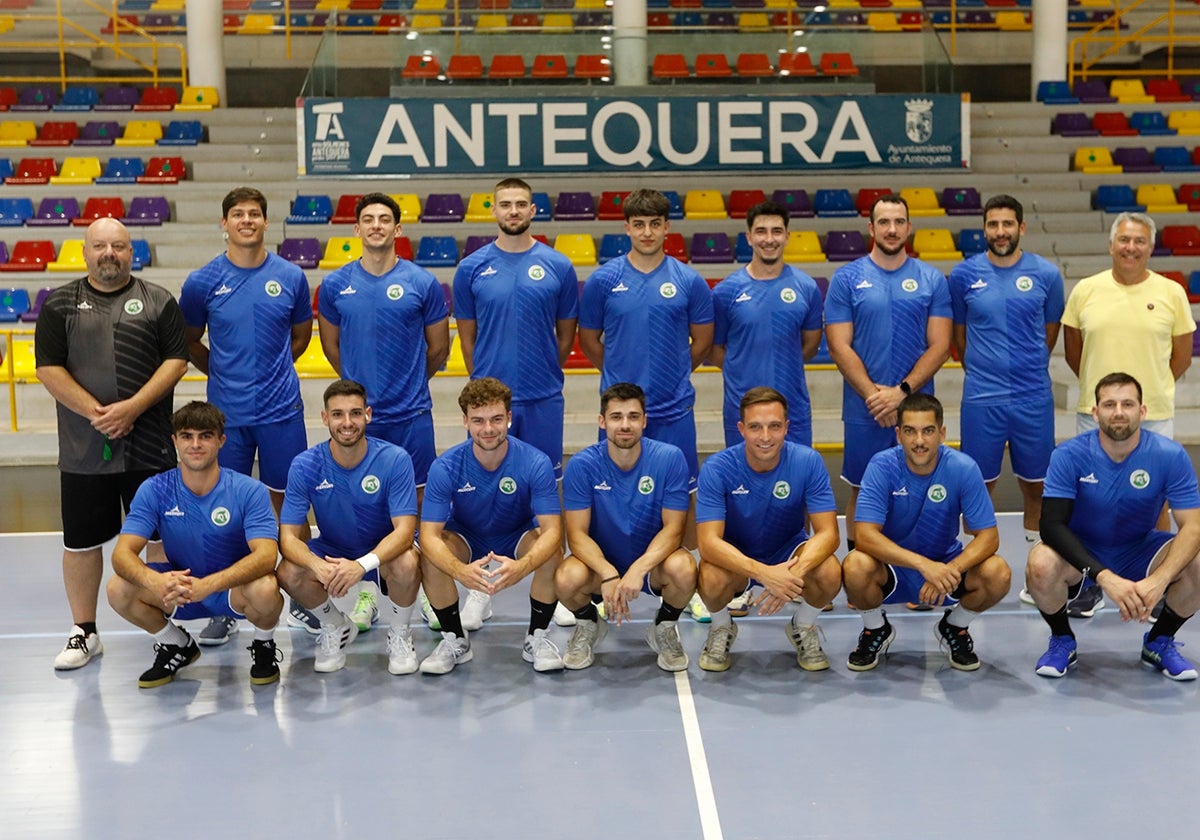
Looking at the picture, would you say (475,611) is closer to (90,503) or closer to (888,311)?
(90,503)

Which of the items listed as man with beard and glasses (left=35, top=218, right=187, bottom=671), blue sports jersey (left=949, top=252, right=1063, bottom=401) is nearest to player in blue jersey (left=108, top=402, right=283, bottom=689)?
man with beard and glasses (left=35, top=218, right=187, bottom=671)

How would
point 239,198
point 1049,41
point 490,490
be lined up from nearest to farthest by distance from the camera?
point 490,490 < point 239,198 < point 1049,41

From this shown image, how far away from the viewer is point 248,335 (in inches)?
226

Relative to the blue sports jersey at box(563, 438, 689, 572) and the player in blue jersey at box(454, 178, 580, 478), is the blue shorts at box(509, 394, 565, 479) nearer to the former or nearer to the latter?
the player in blue jersey at box(454, 178, 580, 478)

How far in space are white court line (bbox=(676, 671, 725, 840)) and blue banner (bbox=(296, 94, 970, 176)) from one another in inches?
317

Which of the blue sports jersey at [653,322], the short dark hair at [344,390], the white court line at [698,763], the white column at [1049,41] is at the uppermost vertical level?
the white column at [1049,41]

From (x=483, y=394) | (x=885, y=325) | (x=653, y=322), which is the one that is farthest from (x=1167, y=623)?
(x=483, y=394)

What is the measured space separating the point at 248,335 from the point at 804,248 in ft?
27.0

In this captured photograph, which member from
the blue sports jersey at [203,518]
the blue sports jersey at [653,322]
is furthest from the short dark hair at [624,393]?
the blue sports jersey at [203,518]

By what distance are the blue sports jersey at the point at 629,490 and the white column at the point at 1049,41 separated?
41.2ft

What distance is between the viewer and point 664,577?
5098 millimetres

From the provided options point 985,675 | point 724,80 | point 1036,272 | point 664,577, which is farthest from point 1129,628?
point 724,80

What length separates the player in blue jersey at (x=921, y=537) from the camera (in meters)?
4.96

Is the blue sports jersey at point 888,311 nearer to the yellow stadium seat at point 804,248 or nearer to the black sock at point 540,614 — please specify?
the black sock at point 540,614
